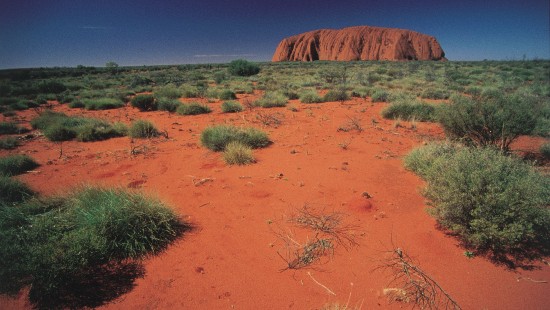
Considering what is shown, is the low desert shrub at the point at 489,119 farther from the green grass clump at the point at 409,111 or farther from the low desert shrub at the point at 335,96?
the low desert shrub at the point at 335,96

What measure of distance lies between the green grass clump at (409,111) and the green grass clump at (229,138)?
203 inches

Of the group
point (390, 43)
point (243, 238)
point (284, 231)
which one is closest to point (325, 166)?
point (284, 231)

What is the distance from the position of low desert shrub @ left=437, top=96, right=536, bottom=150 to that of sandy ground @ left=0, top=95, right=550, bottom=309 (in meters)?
1.09

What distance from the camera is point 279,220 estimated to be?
12.1 ft

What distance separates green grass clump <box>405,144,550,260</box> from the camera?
2.83 m

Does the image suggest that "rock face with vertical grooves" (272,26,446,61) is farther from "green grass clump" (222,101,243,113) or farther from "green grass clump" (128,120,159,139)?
"green grass clump" (128,120,159,139)

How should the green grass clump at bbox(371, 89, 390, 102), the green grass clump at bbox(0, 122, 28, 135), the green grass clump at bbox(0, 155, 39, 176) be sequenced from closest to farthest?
1. the green grass clump at bbox(0, 155, 39, 176)
2. the green grass clump at bbox(0, 122, 28, 135)
3. the green grass clump at bbox(371, 89, 390, 102)

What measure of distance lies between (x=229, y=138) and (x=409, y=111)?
6805mm

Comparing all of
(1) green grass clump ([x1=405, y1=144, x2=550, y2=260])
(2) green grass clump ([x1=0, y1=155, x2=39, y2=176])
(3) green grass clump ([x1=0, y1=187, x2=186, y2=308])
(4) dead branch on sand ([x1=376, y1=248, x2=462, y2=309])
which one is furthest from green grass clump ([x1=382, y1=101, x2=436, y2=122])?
(2) green grass clump ([x1=0, y1=155, x2=39, y2=176])

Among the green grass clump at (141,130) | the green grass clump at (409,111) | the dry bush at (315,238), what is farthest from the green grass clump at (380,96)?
the dry bush at (315,238)

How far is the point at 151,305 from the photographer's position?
243 cm

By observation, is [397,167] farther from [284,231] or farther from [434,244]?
[284,231]

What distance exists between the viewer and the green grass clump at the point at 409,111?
360 inches

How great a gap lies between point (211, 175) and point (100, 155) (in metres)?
3.27
